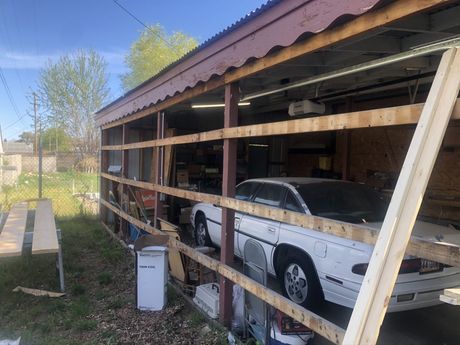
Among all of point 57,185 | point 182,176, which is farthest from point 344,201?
point 57,185

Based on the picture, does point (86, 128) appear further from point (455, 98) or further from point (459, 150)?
point (455, 98)

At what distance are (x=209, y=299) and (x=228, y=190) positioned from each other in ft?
4.48

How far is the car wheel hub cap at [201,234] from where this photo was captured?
7520mm

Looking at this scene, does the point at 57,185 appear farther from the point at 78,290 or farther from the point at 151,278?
the point at 151,278

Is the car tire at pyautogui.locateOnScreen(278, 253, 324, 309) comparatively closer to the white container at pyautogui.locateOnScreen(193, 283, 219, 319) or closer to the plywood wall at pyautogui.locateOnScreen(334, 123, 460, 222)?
the white container at pyautogui.locateOnScreen(193, 283, 219, 319)

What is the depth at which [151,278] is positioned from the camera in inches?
189

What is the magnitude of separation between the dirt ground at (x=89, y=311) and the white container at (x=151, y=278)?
0.13 metres

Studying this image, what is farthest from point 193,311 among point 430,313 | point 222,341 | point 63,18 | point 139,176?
point 63,18

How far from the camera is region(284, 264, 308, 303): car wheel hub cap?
14.5 ft

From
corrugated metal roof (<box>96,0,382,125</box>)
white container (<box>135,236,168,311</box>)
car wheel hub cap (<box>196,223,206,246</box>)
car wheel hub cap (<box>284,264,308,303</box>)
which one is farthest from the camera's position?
car wheel hub cap (<box>196,223,206,246</box>)

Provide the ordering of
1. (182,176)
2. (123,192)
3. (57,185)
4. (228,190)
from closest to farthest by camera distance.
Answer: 1. (228,190)
2. (123,192)
3. (182,176)
4. (57,185)

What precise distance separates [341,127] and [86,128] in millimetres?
31039

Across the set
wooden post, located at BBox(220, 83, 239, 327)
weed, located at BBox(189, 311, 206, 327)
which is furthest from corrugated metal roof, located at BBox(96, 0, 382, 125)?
weed, located at BBox(189, 311, 206, 327)

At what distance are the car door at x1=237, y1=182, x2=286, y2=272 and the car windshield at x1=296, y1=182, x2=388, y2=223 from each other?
0.49 m
